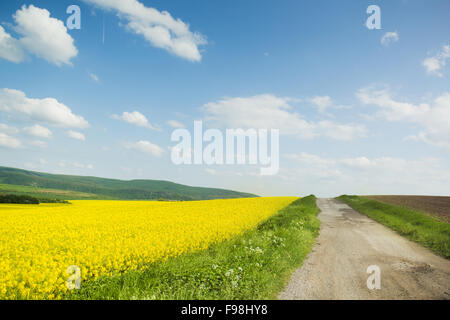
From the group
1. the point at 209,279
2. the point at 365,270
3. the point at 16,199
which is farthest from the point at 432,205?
the point at 16,199

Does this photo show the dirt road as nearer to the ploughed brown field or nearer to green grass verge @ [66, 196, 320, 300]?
green grass verge @ [66, 196, 320, 300]

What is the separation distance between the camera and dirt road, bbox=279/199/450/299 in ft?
18.3

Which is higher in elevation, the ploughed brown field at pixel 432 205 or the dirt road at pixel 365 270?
the dirt road at pixel 365 270

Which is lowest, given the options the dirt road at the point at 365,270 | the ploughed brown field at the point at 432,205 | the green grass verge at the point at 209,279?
the ploughed brown field at the point at 432,205

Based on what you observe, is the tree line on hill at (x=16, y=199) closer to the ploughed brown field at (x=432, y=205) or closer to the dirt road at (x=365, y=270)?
the dirt road at (x=365, y=270)

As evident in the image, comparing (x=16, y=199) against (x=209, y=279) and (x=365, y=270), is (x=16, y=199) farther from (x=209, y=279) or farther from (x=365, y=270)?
(x=365, y=270)

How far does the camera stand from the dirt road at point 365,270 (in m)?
5.58

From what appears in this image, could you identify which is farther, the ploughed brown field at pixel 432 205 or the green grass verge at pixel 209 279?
the ploughed brown field at pixel 432 205

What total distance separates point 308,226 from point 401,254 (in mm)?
4811

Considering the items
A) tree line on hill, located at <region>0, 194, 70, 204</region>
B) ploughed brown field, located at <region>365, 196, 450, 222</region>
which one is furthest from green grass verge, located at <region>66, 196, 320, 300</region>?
tree line on hill, located at <region>0, 194, 70, 204</region>

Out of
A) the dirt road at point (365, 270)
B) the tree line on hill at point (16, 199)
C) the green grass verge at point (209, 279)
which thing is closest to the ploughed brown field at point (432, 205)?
the dirt road at point (365, 270)

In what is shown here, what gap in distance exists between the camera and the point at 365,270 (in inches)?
279
